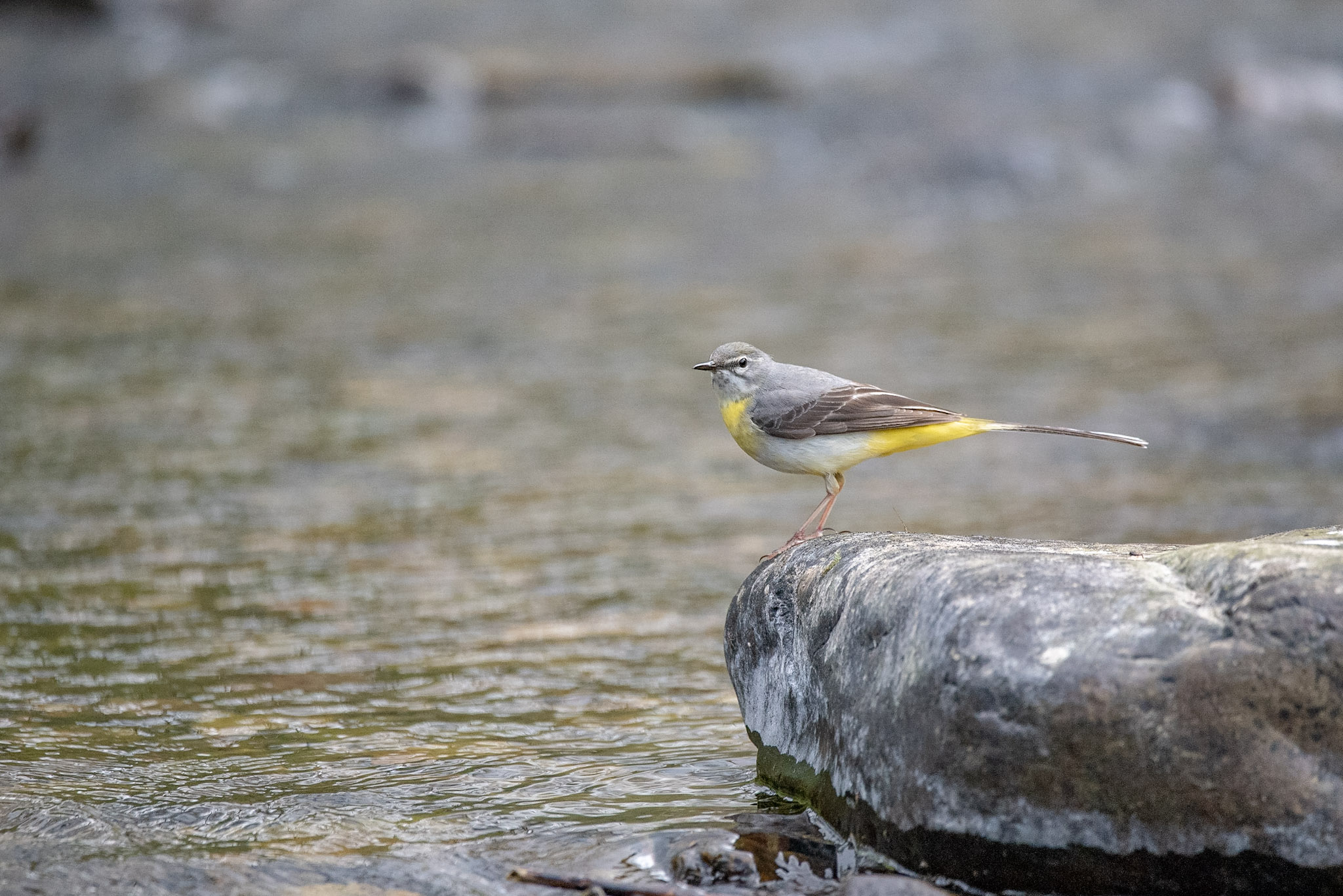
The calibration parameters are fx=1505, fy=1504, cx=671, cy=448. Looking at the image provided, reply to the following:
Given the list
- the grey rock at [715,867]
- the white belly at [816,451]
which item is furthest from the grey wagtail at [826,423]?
the grey rock at [715,867]

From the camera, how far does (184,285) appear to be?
15.6 metres

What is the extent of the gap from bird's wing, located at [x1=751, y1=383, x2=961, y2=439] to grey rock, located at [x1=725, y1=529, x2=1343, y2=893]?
1.45 m

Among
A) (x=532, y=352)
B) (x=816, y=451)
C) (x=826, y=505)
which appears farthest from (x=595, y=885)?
(x=532, y=352)

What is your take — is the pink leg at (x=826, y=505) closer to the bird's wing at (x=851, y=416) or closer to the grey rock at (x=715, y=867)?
the bird's wing at (x=851, y=416)

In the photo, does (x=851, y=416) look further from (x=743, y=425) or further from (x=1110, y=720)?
(x=1110, y=720)

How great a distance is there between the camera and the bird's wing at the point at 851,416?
5.63 meters

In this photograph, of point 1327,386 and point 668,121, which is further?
point 668,121

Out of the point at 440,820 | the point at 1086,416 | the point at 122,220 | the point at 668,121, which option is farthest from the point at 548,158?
the point at 440,820

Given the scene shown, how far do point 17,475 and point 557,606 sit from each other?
431cm

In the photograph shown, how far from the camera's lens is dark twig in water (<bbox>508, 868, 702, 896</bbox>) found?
3906mm

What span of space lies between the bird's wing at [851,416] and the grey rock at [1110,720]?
1.45m

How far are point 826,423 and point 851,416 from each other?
0.34 ft

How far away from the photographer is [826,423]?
564 cm

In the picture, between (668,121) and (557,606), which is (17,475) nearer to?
(557,606)
